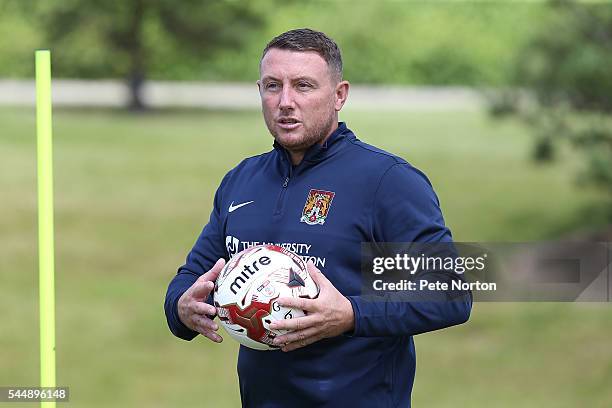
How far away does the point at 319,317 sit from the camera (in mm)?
3451

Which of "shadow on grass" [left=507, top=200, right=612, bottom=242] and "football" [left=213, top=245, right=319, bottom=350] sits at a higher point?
"shadow on grass" [left=507, top=200, right=612, bottom=242]

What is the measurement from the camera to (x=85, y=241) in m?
22.8

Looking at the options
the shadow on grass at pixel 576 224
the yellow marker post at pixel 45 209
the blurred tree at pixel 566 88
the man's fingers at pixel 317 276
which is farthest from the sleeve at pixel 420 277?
the shadow on grass at pixel 576 224

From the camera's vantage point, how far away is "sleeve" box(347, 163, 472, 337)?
3572mm

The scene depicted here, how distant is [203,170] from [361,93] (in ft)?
48.3

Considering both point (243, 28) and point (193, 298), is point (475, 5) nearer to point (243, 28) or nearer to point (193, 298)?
point (243, 28)

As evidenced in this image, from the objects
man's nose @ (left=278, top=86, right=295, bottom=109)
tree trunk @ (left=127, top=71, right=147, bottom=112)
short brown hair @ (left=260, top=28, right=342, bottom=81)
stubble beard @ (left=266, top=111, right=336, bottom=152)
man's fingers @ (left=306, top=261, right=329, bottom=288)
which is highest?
tree trunk @ (left=127, top=71, right=147, bottom=112)

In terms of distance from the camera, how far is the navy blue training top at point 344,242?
144 inches

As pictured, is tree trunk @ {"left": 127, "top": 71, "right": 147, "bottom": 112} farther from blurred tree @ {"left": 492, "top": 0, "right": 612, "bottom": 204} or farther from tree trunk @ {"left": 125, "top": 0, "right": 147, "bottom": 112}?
blurred tree @ {"left": 492, "top": 0, "right": 612, "bottom": 204}

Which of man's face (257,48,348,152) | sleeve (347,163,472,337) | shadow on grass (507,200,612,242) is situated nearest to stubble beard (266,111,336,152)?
man's face (257,48,348,152)

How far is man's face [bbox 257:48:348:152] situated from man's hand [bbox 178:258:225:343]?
54cm

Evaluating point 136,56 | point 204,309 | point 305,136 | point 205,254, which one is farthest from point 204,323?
point 136,56

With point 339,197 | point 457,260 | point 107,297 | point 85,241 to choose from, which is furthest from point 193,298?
point 85,241

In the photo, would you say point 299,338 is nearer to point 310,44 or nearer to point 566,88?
point 310,44
